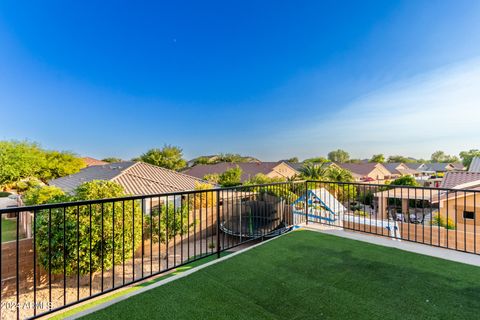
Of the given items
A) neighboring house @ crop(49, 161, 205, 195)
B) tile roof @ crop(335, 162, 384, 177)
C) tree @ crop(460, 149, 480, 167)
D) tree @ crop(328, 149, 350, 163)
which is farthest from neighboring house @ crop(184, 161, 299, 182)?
tree @ crop(460, 149, 480, 167)

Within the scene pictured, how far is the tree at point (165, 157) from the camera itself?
25.0 metres

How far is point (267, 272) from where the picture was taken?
2160 millimetres

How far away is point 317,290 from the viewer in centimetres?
182

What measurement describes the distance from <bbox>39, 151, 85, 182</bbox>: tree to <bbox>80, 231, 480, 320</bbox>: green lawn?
67.7 ft

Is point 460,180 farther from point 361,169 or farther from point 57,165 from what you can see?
point 57,165

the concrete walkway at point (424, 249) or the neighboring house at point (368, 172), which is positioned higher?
the concrete walkway at point (424, 249)

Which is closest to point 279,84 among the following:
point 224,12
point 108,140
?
point 224,12

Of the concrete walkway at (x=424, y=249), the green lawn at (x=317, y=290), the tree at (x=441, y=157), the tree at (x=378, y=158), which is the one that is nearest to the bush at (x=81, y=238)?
the green lawn at (x=317, y=290)

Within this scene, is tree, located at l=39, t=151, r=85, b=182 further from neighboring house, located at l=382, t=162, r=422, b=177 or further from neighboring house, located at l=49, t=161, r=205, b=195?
neighboring house, located at l=382, t=162, r=422, b=177

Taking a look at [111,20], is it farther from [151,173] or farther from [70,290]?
[70,290]

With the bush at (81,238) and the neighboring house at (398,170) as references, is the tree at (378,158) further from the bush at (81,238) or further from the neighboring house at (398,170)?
the bush at (81,238)

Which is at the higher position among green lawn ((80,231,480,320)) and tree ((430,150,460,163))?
tree ((430,150,460,163))

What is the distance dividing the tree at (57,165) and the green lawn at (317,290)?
Answer: 20.6m

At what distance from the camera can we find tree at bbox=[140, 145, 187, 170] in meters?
25.0
